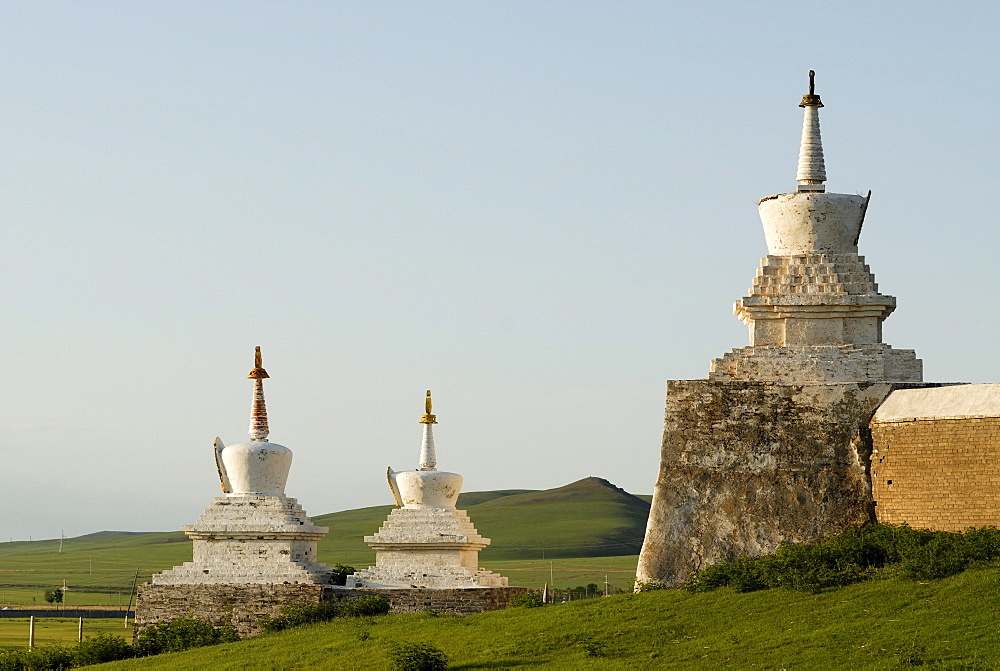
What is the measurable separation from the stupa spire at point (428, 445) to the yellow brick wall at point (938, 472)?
49.2 ft

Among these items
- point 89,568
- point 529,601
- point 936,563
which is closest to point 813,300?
point 936,563

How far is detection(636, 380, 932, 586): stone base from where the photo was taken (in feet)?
90.6

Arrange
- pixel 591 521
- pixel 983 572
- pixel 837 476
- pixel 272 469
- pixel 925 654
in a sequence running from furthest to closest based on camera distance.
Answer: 1. pixel 591 521
2. pixel 272 469
3. pixel 837 476
4. pixel 983 572
5. pixel 925 654

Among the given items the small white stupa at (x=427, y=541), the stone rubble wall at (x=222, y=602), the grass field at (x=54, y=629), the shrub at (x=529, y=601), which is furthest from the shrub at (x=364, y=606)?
the grass field at (x=54, y=629)

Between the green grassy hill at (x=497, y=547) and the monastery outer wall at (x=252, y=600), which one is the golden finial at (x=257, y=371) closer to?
the monastery outer wall at (x=252, y=600)

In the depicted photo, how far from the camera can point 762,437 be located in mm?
28141

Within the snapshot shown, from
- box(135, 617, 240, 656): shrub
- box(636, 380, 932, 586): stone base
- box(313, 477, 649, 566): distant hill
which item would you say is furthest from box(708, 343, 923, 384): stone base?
box(313, 477, 649, 566): distant hill

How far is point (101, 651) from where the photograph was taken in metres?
32.1

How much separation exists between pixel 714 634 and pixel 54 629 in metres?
48.4

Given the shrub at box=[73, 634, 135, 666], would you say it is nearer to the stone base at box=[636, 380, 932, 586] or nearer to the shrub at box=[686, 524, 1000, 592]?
the stone base at box=[636, 380, 932, 586]

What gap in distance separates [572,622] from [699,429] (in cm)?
476

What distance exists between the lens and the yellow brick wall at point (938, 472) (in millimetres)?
25719

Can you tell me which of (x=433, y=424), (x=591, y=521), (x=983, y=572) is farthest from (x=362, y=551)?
(x=983, y=572)

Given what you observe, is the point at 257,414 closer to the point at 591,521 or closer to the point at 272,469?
the point at 272,469
